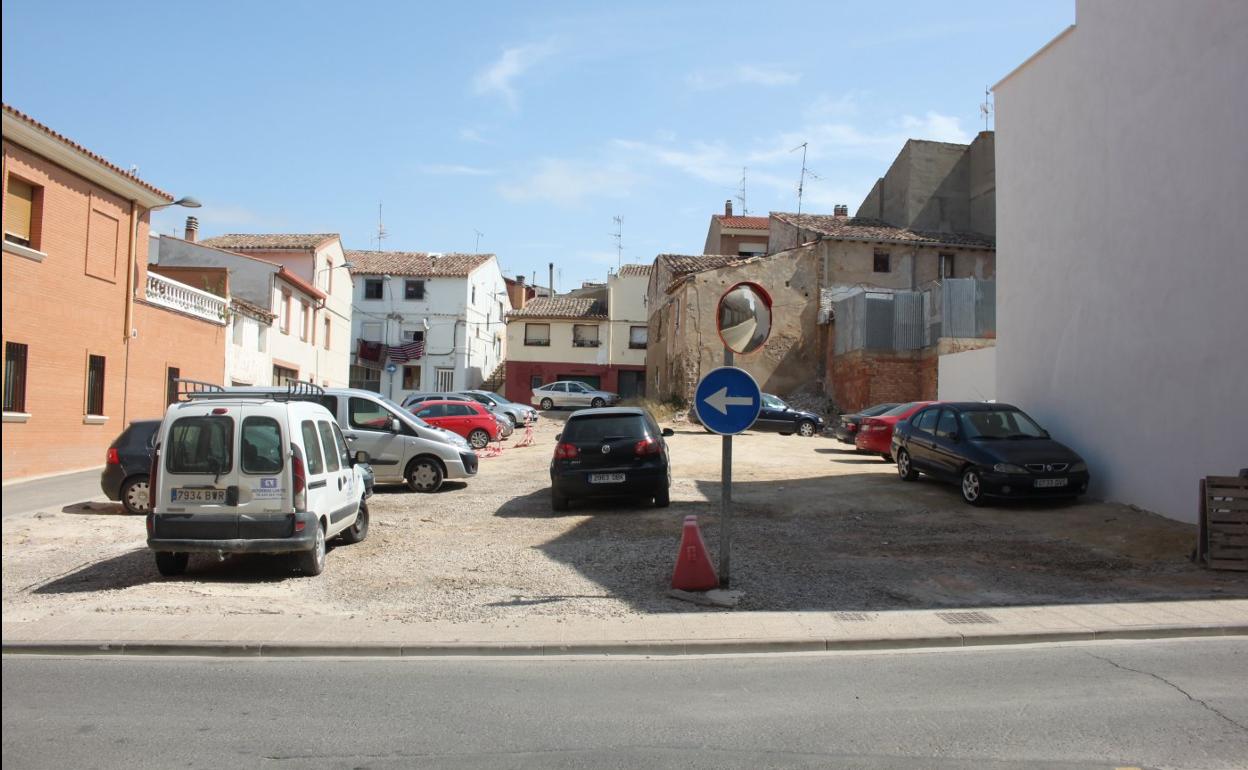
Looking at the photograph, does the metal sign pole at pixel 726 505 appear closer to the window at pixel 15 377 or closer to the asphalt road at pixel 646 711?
the asphalt road at pixel 646 711

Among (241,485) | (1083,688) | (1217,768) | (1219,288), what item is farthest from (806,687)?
(1219,288)

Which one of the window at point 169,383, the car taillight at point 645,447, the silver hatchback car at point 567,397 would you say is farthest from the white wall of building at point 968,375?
the silver hatchback car at point 567,397

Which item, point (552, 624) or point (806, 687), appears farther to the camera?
point (552, 624)

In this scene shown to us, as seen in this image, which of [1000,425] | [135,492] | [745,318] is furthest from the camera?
[1000,425]

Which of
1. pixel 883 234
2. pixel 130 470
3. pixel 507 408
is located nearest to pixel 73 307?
pixel 130 470

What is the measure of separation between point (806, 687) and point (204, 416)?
6713 mm

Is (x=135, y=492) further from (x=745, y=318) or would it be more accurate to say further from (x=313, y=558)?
(x=745, y=318)

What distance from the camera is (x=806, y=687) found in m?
6.49

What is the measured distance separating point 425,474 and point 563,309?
1574 inches

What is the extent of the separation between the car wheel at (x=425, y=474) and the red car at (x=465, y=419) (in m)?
10.1

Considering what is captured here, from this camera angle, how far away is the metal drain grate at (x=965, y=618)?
8438mm

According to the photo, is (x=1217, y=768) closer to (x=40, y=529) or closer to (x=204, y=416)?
(x=204, y=416)

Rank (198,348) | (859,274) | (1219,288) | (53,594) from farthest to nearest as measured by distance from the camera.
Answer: (859,274) → (198,348) → (1219,288) → (53,594)

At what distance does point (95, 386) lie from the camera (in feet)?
69.4
